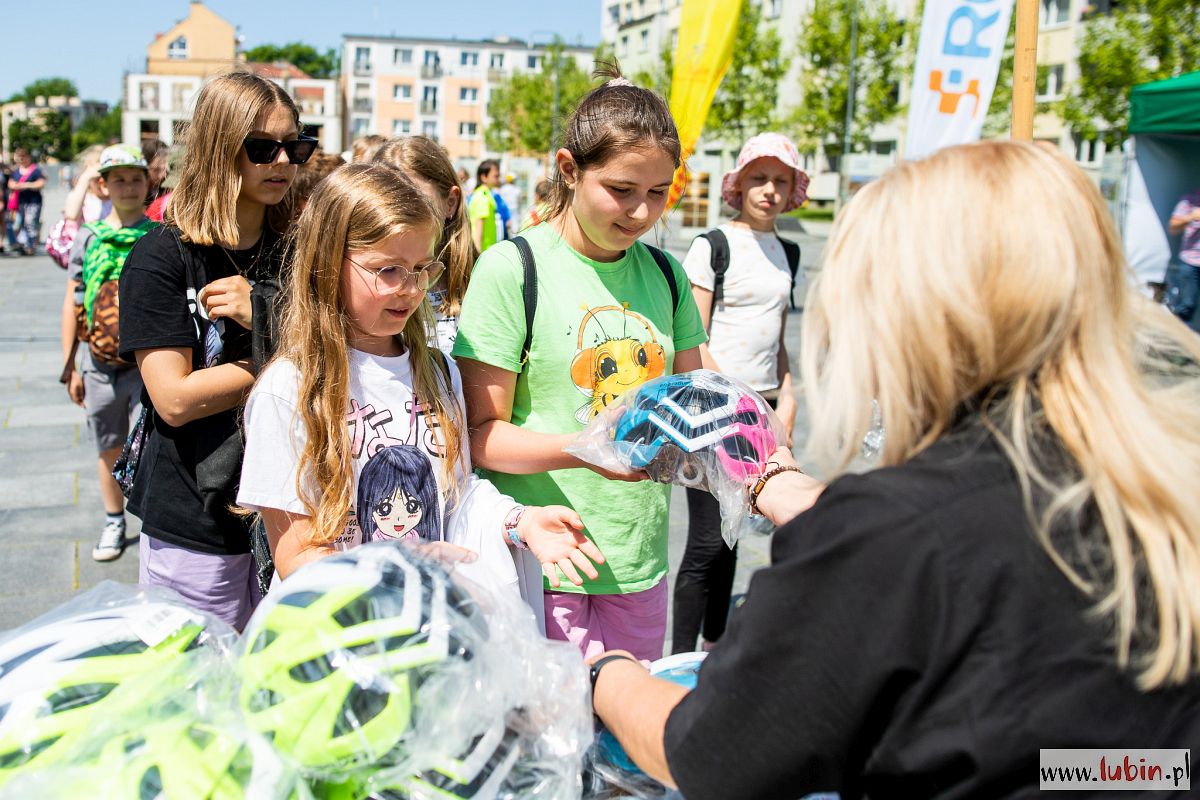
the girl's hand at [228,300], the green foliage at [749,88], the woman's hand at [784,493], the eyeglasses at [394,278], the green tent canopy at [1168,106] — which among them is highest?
the green foliage at [749,88]

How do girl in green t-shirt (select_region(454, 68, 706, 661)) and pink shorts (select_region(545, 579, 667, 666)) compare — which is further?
pink shorts (select_region(545, 579, 667, 666))

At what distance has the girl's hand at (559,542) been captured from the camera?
6.16 ft

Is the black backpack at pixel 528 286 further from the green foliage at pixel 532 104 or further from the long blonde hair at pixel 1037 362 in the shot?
the green foliage at pixel 532 104

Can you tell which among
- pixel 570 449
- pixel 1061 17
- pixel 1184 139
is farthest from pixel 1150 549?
pixel 1061 17

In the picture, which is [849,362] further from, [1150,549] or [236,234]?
[236,234]

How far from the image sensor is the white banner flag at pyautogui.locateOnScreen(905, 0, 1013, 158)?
5109 mm

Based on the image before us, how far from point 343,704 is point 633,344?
143 centimetres

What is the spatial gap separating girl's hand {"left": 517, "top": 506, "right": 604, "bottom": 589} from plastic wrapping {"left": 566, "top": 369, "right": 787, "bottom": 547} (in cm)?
20

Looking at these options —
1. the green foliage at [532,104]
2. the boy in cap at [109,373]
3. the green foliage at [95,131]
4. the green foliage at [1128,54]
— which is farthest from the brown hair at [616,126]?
the green foliage at [95,131]

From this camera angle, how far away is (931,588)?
1065mm

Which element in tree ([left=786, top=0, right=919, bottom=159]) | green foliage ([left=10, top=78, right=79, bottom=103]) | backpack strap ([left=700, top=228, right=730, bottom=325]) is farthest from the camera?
green foliage ([left=10, top=78, right=79, bottom=103])

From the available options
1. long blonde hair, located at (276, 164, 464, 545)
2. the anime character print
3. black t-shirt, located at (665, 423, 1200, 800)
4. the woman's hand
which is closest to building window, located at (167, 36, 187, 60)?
long blonde hair, located at (276, 164, 464, 545)

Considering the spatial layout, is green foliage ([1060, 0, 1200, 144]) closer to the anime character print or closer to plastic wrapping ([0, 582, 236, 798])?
the anime character print

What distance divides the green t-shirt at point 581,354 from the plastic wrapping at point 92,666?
106cm
